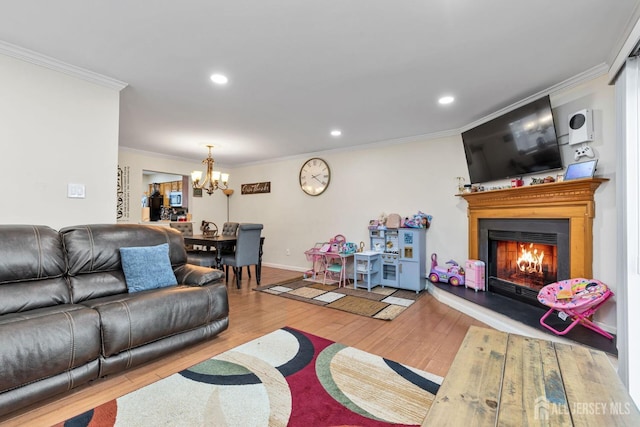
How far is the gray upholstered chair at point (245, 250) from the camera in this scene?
4320 mm

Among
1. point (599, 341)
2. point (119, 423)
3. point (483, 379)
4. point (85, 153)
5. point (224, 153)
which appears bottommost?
point (119, 423)

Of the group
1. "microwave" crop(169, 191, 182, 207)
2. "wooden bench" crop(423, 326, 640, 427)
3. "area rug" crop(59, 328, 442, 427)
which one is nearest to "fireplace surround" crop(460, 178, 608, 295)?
"wooden bench" crop(423, 326, 640, 427)

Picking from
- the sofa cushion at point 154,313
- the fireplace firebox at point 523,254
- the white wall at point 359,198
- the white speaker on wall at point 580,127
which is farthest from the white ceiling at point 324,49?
the sofa cushion at point 154,313

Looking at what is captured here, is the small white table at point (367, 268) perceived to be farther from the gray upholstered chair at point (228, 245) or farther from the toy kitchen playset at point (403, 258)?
the gray upholstered chair at point (228, 245)

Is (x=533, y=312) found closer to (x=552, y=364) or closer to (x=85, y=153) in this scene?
(x=552, y=364)

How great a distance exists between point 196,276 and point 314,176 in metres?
3.50

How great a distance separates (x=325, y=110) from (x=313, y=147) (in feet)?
5.91

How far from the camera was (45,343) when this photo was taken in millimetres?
1603

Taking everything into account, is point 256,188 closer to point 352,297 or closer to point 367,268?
point 367,268

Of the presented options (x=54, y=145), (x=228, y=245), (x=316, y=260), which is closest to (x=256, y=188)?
(x=228, y=245)

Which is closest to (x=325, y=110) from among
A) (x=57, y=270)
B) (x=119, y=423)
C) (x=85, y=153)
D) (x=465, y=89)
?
(x=465, y=89)

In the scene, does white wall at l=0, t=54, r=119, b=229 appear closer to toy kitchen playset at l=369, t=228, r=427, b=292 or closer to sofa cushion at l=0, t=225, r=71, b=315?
sofa cushion at l=0, t=225, r=71, b=315

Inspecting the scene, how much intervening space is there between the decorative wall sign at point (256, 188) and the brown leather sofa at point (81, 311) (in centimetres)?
377

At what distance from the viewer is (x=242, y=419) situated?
5.01 feet
